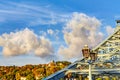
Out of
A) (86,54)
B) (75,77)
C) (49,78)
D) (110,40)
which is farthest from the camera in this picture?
(110,40)

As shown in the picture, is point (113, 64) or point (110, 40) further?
point (110, 40)

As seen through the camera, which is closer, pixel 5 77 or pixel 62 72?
pixel 62 72

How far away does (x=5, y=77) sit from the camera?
181250 mm

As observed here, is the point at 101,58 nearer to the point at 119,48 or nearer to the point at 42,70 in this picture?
the point at 119,48

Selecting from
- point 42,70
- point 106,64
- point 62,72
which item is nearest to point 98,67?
point 106,64

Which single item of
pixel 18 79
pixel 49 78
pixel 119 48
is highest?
pixel 18 79

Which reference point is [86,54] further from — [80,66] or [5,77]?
[5,77]

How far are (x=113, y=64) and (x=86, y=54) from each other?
8234mm

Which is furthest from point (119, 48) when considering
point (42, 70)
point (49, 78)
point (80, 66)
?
point (42, 70)

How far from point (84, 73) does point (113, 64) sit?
2063 millimetres

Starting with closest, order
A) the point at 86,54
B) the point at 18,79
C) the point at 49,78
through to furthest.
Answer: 1. the point at 86,54
2. the point at 49,78
3. the point at 18,79

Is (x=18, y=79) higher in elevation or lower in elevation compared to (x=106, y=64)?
higher

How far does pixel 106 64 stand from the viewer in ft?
97.9

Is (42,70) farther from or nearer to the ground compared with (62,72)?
farther from the ground
